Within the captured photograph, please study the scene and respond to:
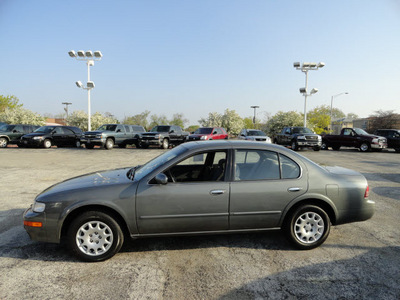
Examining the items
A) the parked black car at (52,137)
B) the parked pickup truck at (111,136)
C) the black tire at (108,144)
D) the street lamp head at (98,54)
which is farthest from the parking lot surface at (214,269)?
the street lamp head at (98,54)

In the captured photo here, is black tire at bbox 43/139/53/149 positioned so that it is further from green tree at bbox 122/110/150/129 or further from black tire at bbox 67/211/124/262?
green tree at bbox 122/110/150/129

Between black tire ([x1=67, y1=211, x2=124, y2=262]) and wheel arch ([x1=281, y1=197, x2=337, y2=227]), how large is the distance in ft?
7.25

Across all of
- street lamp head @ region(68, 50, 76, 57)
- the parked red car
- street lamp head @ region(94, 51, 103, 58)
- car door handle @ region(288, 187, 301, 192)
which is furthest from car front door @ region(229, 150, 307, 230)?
street lamp head @ region(68, 50, 76, 57)

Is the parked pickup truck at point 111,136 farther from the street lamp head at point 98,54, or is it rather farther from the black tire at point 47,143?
the street lamp head at point 98,54

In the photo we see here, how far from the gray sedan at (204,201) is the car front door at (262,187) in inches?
0.5

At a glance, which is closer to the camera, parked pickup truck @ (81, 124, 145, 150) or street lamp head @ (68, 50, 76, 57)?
parked pickup truck @ (81, 124, 145, 150)

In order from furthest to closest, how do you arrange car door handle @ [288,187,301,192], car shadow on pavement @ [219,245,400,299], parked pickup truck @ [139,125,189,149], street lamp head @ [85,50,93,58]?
1. street lamp head @ [85,50,93,58]
2. parked pickup truck @ [139,125,189,149]
3. car door handle @ [288,187,301,192]
4. car shadow on pavement @ [219,245,400,299]

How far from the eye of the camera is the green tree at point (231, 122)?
47.7 meters

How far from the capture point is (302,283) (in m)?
2.89

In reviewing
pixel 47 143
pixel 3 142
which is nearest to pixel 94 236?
pixel 47 143

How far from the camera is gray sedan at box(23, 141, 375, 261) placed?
330 centimetres

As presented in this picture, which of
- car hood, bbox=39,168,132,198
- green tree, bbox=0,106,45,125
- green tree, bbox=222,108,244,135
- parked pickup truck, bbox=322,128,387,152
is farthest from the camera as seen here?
green tree, bbox=222,108,244,135

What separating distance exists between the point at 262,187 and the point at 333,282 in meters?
1.31

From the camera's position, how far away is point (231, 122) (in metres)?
47.6
